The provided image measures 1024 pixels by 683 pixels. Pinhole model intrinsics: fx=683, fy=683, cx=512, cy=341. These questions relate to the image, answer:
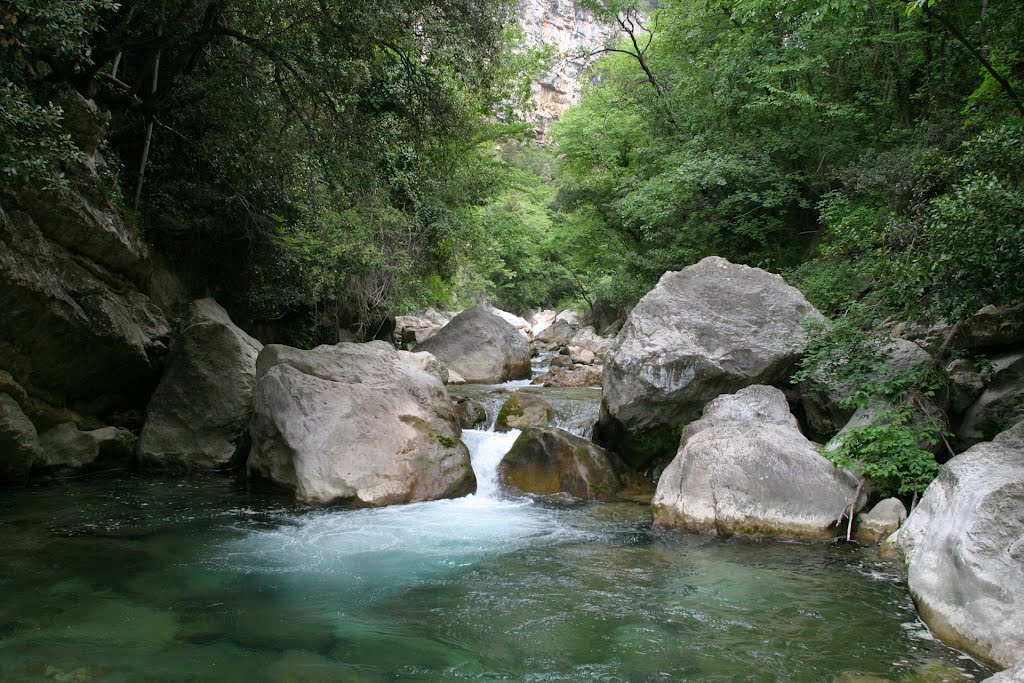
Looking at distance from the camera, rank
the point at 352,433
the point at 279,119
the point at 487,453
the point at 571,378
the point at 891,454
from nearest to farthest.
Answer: the point at 891,454 → the point at 352,433 → the point at 487,453 → the point at 279,119 → the point at 571,378

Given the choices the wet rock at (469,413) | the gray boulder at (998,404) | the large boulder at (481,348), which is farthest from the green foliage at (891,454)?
the large boulder at (481,348)

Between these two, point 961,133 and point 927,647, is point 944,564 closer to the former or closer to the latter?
point 927,647

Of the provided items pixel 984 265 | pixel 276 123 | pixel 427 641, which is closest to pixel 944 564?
pixel 984 265

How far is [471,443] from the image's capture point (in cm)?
1155

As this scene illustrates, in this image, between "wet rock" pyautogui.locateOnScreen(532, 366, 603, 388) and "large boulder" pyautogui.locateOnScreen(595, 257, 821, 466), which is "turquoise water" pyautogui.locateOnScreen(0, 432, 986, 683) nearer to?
"large boulder" pyautogui.locateOnScreen(595, 257, 821, 466)

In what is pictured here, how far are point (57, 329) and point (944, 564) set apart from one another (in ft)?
33.2

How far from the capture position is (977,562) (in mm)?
4812

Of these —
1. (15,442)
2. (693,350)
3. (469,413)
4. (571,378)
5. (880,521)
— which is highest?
(693,350)

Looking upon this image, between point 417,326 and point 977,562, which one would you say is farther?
point 417,326

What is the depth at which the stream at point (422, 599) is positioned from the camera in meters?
4.70

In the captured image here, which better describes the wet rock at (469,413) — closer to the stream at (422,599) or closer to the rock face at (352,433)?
the rock face at (352,433)

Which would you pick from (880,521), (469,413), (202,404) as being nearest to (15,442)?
(202,404)

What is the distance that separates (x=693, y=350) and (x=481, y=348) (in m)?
10.4

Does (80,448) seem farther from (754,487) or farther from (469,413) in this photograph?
(754,487)
